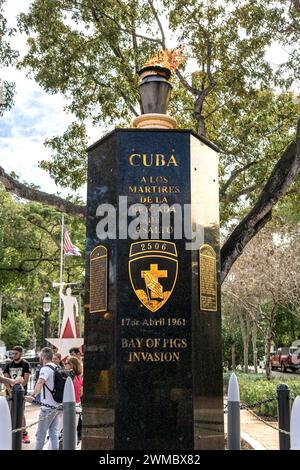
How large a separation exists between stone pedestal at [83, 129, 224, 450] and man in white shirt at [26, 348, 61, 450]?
261 cm

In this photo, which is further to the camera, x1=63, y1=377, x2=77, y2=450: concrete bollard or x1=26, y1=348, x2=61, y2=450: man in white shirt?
x1=26, y1=348, x2=61, y2=450: man in white shirt

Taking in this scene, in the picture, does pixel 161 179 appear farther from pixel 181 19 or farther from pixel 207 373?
pixel 181 19

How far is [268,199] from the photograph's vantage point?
36.6 ft

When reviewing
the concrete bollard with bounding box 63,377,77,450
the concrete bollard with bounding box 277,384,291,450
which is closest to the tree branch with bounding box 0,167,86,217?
the concrete bollard with bounding box 63,377,77,450

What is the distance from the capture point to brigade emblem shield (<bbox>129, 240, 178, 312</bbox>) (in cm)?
608

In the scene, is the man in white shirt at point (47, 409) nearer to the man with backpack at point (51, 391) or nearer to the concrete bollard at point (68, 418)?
the man with backpack at point (51, 391)

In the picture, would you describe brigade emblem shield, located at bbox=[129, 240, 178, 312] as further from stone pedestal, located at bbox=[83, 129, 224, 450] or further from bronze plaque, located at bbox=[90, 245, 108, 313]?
bronze plaque, located at bbox=[90, 245, 108, 313]

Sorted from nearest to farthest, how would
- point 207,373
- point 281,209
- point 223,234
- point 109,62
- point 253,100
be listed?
point 207,373, point 109,62, point 253,100, point 223,234, point 281,209

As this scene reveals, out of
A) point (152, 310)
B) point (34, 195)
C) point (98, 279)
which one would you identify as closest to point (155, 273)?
point (152, 310)

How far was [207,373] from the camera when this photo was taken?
6199 millimetres

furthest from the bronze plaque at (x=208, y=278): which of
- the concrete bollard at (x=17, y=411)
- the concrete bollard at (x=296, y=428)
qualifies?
the concrete bollard at (x=17, y=411)
